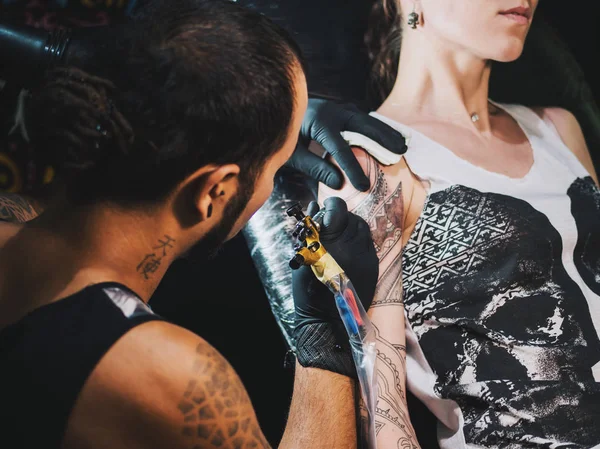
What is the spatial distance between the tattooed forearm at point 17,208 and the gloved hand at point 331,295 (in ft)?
1.58

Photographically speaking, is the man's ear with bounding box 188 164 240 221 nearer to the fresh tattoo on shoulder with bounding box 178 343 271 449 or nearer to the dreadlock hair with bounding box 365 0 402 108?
the fresh tattoo on shoulder with bounding box 178 343 271 449

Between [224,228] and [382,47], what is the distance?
954 mm

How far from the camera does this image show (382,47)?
5.84 feet

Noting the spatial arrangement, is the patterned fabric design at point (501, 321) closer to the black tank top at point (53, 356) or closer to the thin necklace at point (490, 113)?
the thin necklace at point (490, 113)

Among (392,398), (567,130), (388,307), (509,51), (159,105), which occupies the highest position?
(159,105)

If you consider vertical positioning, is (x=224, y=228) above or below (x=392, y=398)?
above

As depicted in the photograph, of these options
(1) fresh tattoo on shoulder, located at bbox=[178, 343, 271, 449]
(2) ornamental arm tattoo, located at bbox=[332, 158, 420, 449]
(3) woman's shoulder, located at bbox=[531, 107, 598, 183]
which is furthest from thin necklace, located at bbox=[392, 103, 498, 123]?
(1) fresh tattoo on shoulder, located at bbox=[178, 343, 271, 449]

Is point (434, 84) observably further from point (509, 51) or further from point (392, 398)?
point (392, 398)

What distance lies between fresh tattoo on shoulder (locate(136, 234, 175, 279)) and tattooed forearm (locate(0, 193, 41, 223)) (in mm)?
304

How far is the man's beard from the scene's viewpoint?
0.98m

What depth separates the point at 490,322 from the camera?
135 centimetres

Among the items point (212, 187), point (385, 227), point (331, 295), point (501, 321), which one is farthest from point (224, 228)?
point (501, 321)

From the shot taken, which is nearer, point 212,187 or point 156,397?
point 156,397

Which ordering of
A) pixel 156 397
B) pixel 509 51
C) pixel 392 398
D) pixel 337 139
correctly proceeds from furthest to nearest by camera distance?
pixel 509 51
pixel 337 139
pixel 392 398
pixel 156 397
